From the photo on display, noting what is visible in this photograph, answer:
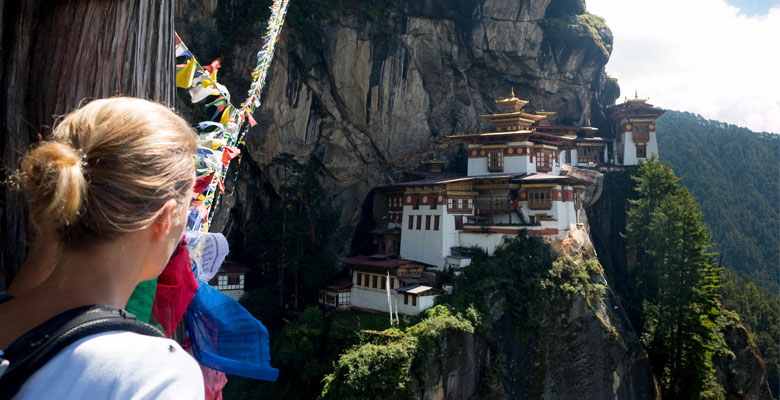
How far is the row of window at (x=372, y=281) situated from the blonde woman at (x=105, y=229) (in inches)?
823

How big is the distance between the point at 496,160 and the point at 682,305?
1169 centimetres

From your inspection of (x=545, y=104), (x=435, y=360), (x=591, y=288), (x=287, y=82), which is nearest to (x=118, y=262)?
(x=435, y=360)

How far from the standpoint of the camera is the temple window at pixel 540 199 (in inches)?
958

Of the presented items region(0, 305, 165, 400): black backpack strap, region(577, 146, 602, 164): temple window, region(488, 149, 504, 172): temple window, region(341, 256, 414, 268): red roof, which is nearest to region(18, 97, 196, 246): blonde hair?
region(0, 305, 165, 400): black backpack strap

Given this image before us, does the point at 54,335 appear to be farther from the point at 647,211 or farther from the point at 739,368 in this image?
the point at 647,211

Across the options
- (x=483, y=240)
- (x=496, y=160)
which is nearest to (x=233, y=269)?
(x=483, y=240)

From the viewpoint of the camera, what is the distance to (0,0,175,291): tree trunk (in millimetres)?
1662

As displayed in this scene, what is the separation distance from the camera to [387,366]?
55.0ft

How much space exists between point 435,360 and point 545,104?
24.5 metres

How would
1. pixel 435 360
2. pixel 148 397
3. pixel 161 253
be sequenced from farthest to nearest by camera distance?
pixel 435 360 → pixel 161 253 → pixel 148 397

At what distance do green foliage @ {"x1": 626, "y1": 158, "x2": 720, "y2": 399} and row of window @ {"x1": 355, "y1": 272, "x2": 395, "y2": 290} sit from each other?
13.3 m

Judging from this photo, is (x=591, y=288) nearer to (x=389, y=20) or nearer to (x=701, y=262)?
(x=701, y=262)

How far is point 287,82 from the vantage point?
82.6 feet

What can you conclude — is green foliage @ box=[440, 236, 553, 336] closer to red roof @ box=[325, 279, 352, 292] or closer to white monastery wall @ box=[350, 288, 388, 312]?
white monastery wall @ box=[350, 288, 388, 312]
